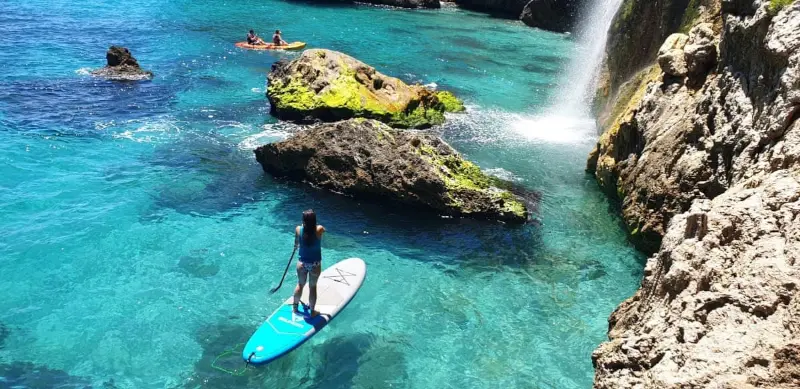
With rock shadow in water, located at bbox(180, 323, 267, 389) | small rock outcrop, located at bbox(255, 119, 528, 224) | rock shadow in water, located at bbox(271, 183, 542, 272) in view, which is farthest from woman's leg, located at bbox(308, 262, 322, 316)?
small rock outcrop, located at bbox(255, 119, 528, 224)

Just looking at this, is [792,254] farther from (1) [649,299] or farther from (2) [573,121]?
(2) [573,121]

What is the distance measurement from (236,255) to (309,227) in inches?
173

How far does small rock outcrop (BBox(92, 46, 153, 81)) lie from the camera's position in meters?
29.9

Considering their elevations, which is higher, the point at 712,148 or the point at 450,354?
the point at 712,148

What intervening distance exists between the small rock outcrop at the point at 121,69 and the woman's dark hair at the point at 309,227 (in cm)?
2276

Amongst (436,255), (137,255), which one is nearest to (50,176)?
(137,255)

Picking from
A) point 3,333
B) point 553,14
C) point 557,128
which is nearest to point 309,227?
point 3,333

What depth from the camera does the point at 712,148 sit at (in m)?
13.0

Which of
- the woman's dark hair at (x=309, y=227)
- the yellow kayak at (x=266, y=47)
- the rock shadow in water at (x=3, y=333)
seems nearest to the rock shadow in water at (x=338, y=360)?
the woman's dark hair at (x=309, y=227)

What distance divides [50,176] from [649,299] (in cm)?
1777

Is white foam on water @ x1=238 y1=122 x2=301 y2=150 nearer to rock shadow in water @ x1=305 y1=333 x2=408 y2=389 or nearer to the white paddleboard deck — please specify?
the white paddleboard deck

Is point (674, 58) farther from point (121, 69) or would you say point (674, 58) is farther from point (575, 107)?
point (121, 69)

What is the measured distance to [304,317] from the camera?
11648 mm

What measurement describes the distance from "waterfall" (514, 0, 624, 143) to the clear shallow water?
275mm
